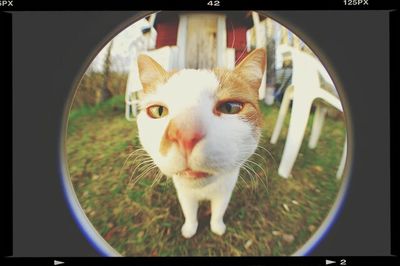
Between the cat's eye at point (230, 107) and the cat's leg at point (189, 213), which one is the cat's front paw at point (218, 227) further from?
the cat's eye at point (230, 107)

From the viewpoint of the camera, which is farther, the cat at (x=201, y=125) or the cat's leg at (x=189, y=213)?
the cat's leg at (x=189, y=213)

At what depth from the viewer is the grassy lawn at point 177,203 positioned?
4.41 feet

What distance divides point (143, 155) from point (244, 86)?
1.61 ft

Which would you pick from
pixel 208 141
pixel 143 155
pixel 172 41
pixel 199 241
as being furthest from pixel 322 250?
→ pixel 172 41

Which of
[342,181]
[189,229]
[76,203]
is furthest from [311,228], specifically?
[76,203]

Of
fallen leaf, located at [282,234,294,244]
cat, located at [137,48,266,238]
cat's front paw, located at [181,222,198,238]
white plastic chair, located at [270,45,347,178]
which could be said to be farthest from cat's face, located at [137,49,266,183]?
fallen leaf, located at [282,234,294,244]

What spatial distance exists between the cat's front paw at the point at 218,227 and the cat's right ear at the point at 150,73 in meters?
0.62

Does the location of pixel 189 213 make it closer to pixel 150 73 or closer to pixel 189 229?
pixel 189 229

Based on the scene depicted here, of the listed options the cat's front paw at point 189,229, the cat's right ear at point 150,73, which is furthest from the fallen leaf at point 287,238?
the cat's right ear at point 150,73

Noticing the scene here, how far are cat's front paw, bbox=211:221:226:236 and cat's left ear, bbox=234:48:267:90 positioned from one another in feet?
1.91

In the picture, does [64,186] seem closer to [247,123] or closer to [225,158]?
[225,158]

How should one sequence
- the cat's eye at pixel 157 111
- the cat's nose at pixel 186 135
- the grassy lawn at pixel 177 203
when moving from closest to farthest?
1. the cat's nose at pixel 186 135
2. the cat's eye at pixel 157 111
3. the grassy lawn at pixel 177 203

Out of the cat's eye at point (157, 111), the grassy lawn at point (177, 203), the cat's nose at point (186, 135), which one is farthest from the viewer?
the grassy lawn at point (177, 203)
